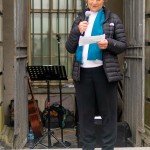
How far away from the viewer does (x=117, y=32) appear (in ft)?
12.1

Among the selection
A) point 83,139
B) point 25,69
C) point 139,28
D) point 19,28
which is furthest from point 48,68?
point 83,139

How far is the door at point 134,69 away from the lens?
19.5 feet

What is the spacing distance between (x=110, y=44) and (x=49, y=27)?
465cm

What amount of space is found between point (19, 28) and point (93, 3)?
2419 millimetres

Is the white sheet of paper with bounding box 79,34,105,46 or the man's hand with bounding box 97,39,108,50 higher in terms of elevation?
the white sheet of paper with bounding box 79,34,105,46

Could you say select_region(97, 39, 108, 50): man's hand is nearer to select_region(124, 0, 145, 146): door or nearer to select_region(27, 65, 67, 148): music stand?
select_region(124, 0, 145, 146): door

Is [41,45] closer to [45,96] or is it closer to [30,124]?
[45,96]

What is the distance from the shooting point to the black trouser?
144 inches

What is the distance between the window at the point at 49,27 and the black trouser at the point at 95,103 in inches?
173

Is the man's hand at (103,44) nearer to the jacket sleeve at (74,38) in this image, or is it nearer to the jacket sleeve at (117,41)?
the jacket sleeve at (117,41)

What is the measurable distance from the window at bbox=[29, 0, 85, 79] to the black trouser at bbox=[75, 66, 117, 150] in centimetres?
438

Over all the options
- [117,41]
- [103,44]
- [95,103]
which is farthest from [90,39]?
[95,103]

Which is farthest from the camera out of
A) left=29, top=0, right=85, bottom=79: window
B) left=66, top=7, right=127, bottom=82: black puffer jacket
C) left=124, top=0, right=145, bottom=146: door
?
left=29, top=0, right=85, bottom=79: window

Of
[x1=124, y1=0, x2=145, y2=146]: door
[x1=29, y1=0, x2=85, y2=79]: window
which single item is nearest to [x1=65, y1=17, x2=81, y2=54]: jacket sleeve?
[x1=124, y1=0, x2=145, y2=146]: door
